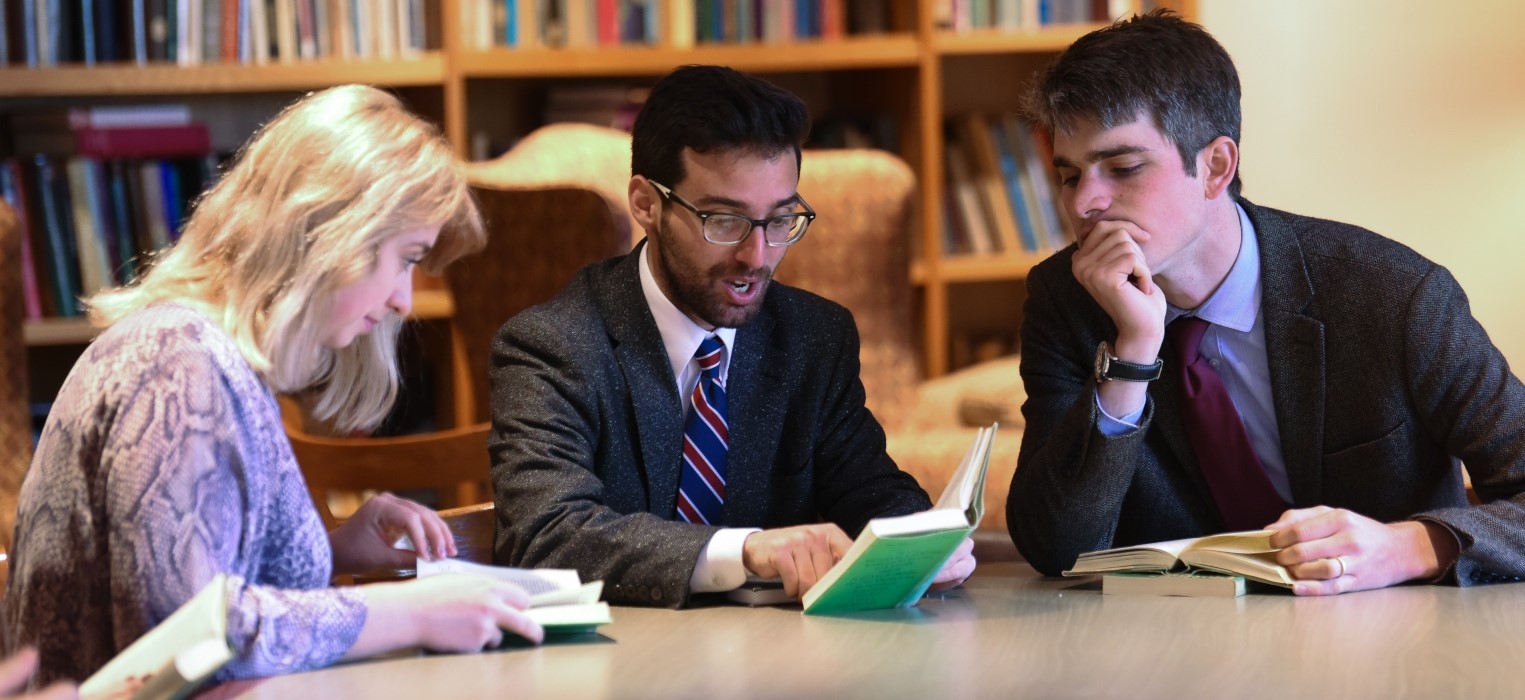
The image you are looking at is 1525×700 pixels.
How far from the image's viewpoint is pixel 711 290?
2.04 metres

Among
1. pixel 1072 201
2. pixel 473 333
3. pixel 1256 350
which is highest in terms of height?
pixel 1072 201

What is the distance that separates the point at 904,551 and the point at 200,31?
2.85m

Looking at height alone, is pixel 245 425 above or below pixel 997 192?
above

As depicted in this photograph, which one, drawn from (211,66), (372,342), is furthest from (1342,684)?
(211,66)

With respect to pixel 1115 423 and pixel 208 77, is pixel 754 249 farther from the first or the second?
pixel 208 77

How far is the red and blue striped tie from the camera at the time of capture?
6.71ft

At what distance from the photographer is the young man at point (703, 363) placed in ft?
6.50

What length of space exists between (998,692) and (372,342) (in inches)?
31.9

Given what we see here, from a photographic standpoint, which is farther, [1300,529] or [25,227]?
[25,227]

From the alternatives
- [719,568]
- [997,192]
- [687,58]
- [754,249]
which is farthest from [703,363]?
[997,192]

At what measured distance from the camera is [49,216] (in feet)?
12.3

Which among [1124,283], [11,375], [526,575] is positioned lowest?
[11,375]

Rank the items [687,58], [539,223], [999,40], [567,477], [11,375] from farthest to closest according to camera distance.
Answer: [999,40], [687,58], [539,223], [11,375], [567,477]

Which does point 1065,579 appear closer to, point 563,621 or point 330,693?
point 563,621
